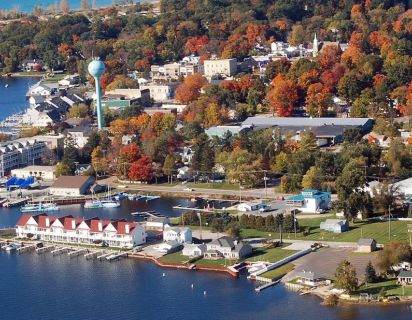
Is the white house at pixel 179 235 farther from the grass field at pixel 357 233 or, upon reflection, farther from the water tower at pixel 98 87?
the water tower at pixel 98 87

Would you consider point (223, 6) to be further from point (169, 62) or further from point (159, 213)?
point (159, 213)

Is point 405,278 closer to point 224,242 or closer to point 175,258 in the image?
point 224,242

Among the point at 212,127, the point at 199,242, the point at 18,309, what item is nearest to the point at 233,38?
the point at 212,127

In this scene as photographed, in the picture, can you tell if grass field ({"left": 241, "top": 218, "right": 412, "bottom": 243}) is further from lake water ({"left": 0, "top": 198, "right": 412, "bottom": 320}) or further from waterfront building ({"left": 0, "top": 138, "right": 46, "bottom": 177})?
waterfront building ({"left": 0, "top": 138, "right": 46, "bottom": 177})

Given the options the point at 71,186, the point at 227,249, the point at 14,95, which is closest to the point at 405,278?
the point at 227,249

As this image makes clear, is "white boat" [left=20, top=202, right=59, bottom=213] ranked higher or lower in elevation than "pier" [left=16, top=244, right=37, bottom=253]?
higher

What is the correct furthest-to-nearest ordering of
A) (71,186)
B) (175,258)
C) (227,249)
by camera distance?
(71,186) < (175,258) < (227,249)

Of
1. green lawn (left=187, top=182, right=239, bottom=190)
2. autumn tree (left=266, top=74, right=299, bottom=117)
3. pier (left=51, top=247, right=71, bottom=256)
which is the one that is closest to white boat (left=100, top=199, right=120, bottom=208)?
green lawn (left=187, top=182, right=239, bottom=190)
